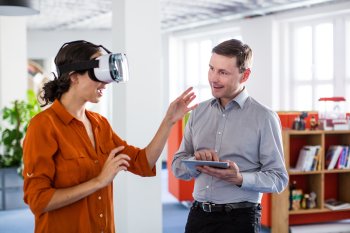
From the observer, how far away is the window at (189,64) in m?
9.98

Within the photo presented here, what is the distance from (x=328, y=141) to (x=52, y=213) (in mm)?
4285

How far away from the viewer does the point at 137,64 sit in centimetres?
420

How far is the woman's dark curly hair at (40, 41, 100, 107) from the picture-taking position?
1.86 m

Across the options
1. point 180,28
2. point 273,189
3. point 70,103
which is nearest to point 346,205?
point 273,189

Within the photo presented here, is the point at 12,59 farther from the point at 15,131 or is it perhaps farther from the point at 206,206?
the point at 206,206

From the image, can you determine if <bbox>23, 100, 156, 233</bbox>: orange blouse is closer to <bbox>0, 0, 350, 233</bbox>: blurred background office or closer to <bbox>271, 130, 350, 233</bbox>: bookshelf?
<bbox>0, 0, 350, 233</bbox>: blurred background office

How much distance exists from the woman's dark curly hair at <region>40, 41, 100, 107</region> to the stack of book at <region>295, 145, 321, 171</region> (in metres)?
3.58

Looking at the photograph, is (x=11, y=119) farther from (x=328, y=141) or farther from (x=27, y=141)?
(x=27, y=141)

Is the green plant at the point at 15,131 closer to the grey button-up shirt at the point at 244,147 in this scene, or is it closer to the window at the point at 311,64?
the window at the point at 311,64

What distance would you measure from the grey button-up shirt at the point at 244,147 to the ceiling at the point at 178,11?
4463 mm

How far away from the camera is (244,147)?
2.21 meters

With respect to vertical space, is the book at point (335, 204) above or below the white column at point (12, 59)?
below

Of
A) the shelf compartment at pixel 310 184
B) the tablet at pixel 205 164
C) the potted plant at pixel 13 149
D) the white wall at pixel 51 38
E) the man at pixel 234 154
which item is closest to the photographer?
the tablet at pixel 205 164

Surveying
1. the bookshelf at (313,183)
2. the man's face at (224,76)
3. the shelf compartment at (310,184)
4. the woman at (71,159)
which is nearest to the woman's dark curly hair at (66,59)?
the woman at (71,159)
